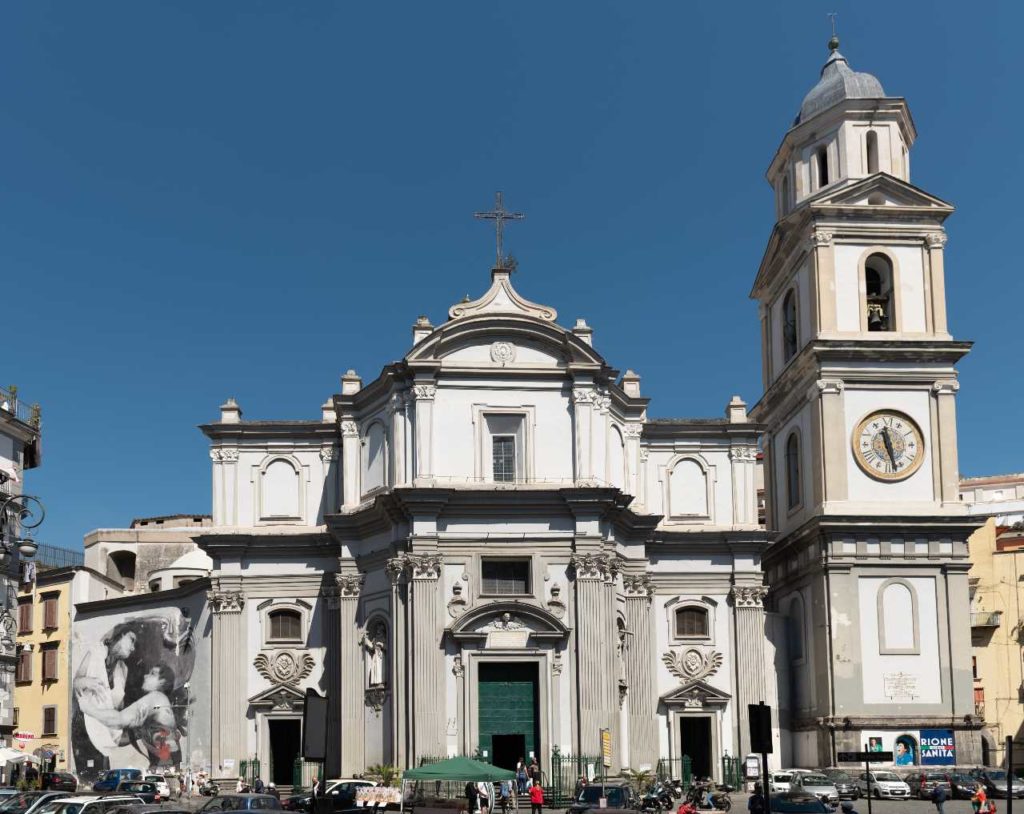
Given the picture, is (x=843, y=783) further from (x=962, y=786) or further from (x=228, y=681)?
(x=228, y=681)

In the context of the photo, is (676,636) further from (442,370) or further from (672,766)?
(442,370)

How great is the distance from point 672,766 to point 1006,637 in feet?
75.0

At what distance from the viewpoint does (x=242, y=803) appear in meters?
33.2

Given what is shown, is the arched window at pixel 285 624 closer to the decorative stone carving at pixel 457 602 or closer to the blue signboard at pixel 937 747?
the decorative stone carving at pixel 457 602

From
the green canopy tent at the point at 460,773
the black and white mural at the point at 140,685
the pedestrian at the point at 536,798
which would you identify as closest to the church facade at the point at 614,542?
the black and white mural at the point at 140,685

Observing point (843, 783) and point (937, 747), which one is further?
point (937, 747)

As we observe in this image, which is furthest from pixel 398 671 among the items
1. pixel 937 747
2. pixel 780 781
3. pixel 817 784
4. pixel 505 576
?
pixel 937 747

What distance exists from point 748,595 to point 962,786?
978 centimetres

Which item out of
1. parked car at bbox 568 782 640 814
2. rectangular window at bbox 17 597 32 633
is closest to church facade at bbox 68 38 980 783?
parked car at bbox 568 782 640 814

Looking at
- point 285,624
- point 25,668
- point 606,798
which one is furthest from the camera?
point 25,668

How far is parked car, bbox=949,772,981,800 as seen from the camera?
157ft

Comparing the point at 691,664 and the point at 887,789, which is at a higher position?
the point at 691,664

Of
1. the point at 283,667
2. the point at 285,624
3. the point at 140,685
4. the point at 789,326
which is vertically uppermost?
the point at 789,326

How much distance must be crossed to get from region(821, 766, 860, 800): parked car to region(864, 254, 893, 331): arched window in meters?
16.6
